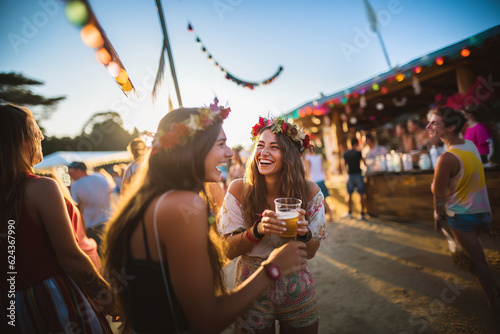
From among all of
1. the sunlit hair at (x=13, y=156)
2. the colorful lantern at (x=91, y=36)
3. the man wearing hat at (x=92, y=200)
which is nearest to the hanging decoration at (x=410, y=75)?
the colorful lantern at (x=91, y=36)

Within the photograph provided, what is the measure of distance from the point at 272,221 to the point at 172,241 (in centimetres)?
65

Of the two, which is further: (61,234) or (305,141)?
(305,141)

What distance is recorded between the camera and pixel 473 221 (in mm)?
2410

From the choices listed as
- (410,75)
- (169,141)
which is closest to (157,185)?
(169,141)

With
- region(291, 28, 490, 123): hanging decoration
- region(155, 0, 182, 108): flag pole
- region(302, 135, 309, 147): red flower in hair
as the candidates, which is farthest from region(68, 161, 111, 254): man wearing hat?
region(291, 28, 490, 123): hanging decoration

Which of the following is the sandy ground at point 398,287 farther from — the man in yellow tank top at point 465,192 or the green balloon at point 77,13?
the green balloon at point 77,13

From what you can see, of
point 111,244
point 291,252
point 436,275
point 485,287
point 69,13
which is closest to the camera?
point 111,244

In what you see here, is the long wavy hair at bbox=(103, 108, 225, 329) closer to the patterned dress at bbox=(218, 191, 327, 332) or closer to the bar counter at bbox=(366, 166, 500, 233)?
the patterned dress at bbox=(218, 191, 327, 332)

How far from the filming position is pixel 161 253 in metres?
1.02

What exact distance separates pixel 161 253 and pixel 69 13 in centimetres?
177

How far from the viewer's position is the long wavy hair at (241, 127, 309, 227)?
1890 mm

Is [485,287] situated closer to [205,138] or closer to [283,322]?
[283,322]

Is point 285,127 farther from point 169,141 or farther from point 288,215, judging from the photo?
point 169,141

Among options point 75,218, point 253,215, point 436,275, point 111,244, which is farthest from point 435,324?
point 75,218
